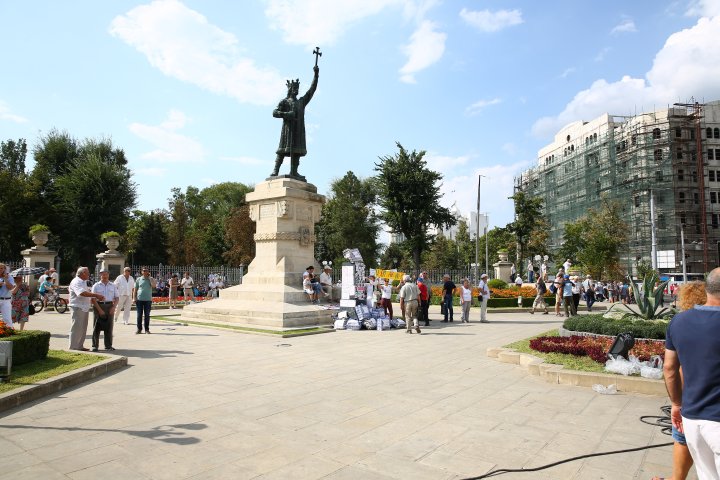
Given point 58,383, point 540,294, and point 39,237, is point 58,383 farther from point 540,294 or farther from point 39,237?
point 39,237

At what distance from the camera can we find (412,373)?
8.09m

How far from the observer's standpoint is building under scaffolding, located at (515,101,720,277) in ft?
157

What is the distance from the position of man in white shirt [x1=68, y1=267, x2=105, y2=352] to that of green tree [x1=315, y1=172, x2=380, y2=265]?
43383 millimetres

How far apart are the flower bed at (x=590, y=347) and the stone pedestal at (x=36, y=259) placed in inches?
1061

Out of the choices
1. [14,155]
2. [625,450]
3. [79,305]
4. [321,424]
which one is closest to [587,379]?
[625,450]

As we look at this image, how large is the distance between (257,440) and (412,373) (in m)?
3.97

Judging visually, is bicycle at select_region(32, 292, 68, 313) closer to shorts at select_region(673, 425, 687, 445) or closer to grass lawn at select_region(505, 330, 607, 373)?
grass lawn at select_region(505, 330, 607, 373)

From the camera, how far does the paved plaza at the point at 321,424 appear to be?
13.2ft

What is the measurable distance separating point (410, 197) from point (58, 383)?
38.7 meters

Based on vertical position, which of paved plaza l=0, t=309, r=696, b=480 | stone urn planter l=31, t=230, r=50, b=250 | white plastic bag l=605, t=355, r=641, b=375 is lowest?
paved plaza l=0, t=309, r=696, b=480

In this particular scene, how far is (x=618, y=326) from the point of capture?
31.2 feet

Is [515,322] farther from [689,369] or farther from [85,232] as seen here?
[85,232]

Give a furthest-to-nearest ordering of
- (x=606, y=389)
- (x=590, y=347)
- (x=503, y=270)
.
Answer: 1. (x=503, y=270)
2. (x=590, y=347)
3. (x=606, y=389)

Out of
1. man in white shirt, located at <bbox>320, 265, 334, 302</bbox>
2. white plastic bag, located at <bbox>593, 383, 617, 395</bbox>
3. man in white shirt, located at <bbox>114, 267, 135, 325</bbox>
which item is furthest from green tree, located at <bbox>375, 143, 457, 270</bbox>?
white plastic bag, located at <bbox>593, 383, 617, 395</bbox>
